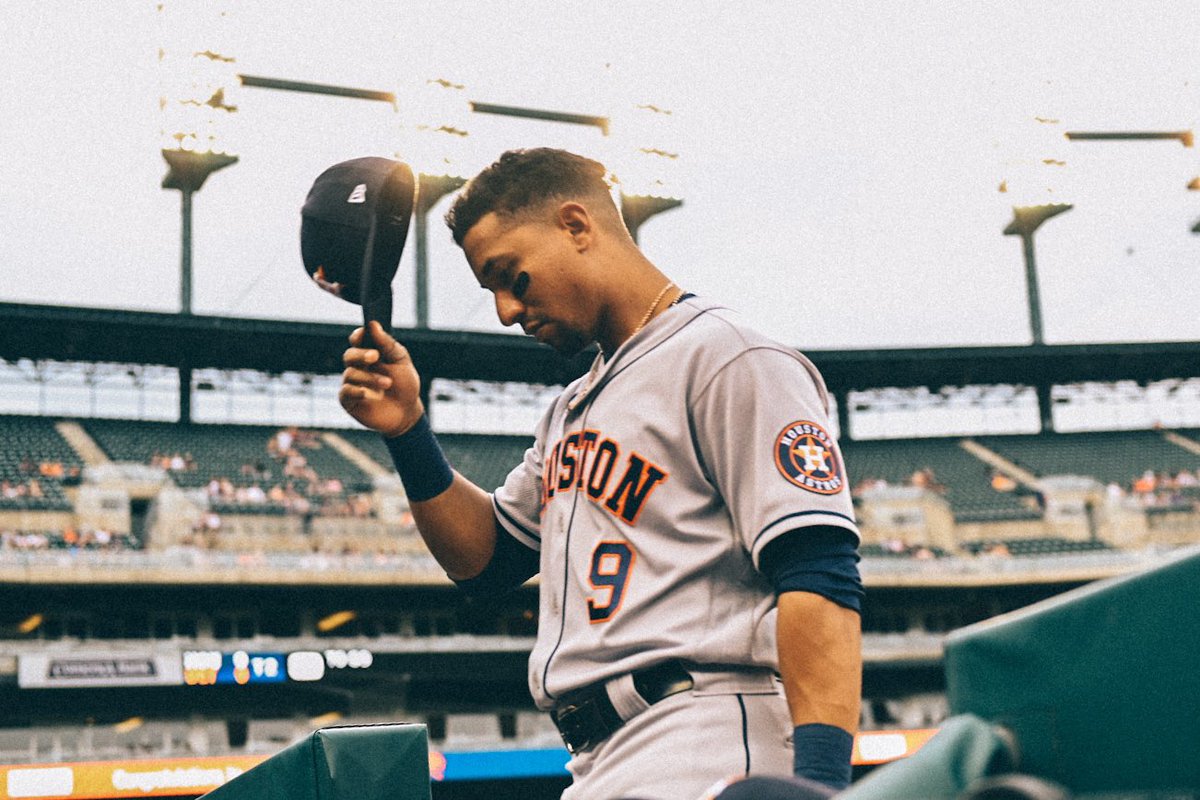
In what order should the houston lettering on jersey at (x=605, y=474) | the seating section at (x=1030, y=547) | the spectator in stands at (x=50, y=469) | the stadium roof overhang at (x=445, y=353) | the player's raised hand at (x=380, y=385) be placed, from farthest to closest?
the seating section at (x=1030, y=547)
the stadium roof overhang at (x=445, y=353)
the spectator in stands at (x=50, y=469)
the player's raised hand at (x=380, y=385)
the houston lettering on jersey at (x=605, y=474)

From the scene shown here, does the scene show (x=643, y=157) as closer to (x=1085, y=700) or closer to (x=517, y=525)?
(x=517, y=525)


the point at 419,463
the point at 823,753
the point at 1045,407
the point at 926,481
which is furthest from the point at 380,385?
the point at 1045,407

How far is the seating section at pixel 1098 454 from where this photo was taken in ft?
107

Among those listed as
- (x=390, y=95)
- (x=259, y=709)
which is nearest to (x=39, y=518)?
(x=259, y=709)

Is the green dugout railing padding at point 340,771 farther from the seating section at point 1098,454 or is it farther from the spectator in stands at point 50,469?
the seating section at point 1098,454

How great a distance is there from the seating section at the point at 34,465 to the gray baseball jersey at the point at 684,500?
81.1 feet

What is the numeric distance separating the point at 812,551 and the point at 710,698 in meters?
0.25

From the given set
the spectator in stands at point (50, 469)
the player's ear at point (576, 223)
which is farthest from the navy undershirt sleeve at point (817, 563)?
the spectator in stands at point (50, 469)

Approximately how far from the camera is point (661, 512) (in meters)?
1.99

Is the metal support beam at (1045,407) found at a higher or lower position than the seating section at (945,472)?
higher

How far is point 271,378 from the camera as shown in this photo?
30.5m

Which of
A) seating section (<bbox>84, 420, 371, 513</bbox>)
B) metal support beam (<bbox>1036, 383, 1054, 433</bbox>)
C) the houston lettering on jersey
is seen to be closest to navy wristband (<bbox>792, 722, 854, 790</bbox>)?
the houston lettering on jersey

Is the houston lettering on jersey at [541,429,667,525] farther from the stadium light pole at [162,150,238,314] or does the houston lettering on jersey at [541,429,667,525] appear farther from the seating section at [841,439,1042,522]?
the seating section at [841,439,1042,522]

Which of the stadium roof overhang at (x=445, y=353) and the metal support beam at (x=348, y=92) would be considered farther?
the metal support beam at (x=348, y=92)
